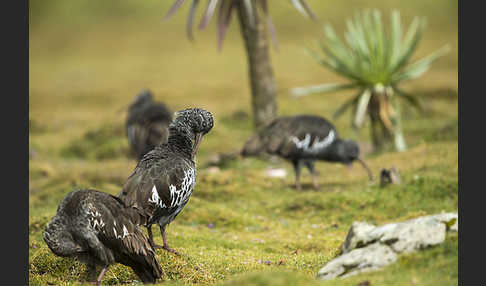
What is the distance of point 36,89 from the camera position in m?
40.4

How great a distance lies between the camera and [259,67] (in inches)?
795

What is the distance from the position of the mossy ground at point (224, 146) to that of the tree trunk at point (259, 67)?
6.25ft

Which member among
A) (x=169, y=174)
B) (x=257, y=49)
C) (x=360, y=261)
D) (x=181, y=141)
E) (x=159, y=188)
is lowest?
(x=360, y=261)

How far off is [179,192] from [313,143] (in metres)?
7.33

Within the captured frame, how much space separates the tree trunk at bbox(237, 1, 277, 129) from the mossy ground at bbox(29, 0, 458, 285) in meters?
1.91

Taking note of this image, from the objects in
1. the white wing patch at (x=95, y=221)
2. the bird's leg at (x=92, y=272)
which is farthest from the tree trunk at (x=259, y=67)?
the white wing patch at (x=95, y=221)

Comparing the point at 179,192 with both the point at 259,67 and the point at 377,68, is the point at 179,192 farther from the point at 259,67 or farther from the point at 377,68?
the point at 259,67

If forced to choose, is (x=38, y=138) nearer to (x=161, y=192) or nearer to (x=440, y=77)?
(x=161, y=192)

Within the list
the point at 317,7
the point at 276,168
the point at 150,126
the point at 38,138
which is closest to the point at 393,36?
the point at 276,168

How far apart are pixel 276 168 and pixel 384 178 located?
5211 mm

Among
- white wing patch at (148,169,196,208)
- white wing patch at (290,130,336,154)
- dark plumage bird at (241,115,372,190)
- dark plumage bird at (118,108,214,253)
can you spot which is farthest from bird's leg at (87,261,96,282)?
white wing patch at (290,130,336,154)

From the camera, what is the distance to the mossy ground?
29.3ft

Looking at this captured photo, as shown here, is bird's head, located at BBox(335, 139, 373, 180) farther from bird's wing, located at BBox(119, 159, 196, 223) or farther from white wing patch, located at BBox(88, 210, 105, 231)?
white wing patch, located at BBox(88, 210, 105, 231)

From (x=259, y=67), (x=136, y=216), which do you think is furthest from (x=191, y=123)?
(x=259, y=67)
